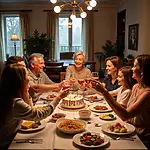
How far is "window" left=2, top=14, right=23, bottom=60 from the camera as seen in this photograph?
25.2 feet

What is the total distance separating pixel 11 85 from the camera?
158 cm

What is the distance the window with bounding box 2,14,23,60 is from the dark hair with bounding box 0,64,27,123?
20.4ft

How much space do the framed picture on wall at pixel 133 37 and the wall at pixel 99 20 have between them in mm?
1909

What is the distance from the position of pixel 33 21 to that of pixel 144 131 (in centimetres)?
665

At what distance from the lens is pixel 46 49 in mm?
6461

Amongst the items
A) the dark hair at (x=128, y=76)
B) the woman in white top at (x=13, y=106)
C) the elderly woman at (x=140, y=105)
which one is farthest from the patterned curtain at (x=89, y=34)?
the woman in white top at (x=13, y=106)

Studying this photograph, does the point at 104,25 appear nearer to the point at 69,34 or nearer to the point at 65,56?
the point at 69,34

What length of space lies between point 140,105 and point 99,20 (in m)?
6.45

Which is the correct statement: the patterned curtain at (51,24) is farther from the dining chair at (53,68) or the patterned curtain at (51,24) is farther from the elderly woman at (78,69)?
the elderly woman at (78,69)

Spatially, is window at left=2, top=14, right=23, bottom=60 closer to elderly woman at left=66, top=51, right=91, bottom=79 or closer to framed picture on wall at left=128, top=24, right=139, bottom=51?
framed picture on wall at left=128, top=24, right=139, bottom=51

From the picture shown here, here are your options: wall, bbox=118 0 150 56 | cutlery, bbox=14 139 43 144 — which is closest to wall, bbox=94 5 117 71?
wall, bbox=118 0 150 56

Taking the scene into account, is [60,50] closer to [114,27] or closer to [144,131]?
[114,27]

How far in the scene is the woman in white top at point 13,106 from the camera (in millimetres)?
1538

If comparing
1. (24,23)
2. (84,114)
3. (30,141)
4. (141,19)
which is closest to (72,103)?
(84,114)
